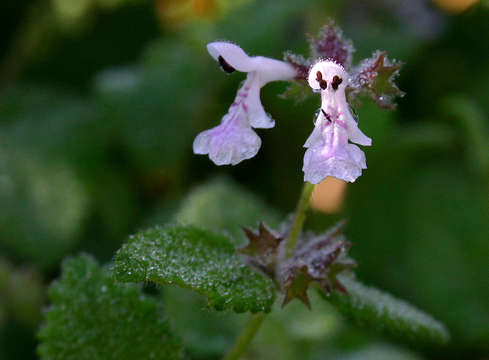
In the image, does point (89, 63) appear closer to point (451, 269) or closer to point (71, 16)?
point (71, 16)

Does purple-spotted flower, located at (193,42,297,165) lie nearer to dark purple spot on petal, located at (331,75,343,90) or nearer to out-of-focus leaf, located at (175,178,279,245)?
dark purple spot on petal, located at (331,75,343,90)

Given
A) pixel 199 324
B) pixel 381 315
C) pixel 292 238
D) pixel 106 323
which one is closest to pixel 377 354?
pixel 199 324

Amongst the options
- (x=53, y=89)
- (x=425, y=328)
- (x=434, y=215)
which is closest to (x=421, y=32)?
(x=434, y=215)

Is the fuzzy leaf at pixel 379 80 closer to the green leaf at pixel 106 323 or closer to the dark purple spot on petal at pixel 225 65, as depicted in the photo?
the dark purple spot on petal at pixel 225 65

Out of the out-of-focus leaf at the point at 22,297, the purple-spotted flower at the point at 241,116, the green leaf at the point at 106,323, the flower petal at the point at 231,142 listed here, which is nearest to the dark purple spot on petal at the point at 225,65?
the purple-spotted flower at the point at 241,116

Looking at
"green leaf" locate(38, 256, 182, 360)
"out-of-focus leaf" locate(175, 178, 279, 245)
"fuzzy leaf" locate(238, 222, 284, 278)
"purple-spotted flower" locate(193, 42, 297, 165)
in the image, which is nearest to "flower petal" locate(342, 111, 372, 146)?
"purple-spotted flower" locate(193, 42, 297, 165)

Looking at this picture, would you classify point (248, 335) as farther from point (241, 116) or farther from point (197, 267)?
point (241, 116)

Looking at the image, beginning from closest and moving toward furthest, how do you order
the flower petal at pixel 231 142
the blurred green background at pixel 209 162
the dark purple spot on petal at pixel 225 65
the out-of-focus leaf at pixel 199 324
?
the flower petal at pixel 231 142, the dark purple spot on petal at pixel 225 65, the out-of-focus leaf at pixel 199 324, the blurred green background at pixel 209 162
